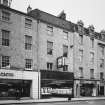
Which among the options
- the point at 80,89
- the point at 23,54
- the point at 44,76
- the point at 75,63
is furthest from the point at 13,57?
the point at 80,89

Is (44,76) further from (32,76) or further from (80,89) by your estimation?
(80,89)

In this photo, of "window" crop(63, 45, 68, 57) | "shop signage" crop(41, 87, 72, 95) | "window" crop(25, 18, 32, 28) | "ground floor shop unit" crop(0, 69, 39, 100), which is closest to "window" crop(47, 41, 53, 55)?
"window" crop(63, 45, 68, 57)

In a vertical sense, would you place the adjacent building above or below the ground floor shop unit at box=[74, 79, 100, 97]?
above

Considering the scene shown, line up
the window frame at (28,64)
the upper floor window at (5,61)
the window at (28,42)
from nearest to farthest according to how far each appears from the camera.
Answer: the upper floor window at (5,61) → the window frame at (28,64) → the window at (28,42)

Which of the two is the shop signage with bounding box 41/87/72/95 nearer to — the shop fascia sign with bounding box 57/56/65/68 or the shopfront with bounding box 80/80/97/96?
the shop fascia sign with bounding box 57/56/65/68

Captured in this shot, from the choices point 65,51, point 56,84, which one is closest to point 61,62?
point 56,84

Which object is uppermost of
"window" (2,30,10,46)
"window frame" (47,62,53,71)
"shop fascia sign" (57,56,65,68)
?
"window" (2,30,10,46)

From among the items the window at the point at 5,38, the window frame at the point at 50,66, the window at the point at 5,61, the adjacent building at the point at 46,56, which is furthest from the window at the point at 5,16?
the window frame at the point at 50,66

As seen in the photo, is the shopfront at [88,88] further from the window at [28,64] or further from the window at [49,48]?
the window at [28,64]

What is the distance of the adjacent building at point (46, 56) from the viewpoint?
91.7 feet

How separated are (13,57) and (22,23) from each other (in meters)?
5.21

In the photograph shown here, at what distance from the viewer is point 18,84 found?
28.6m

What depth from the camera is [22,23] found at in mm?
29922

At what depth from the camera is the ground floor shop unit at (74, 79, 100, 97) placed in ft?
123
